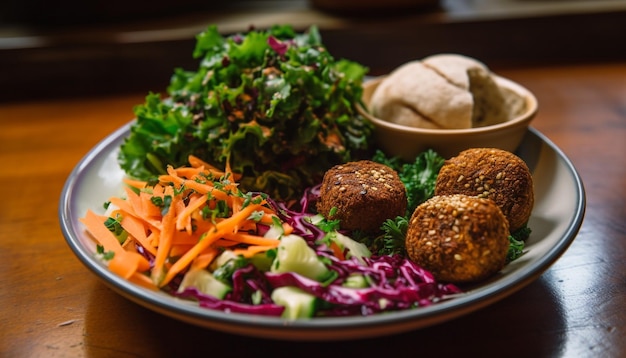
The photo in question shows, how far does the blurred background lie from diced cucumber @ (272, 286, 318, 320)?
9.56ft

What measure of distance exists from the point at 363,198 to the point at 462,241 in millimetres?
393

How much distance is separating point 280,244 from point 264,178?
727 millimetres

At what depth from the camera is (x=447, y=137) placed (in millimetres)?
2467

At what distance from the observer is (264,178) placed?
2.46m

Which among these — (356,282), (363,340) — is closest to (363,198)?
(356,282)

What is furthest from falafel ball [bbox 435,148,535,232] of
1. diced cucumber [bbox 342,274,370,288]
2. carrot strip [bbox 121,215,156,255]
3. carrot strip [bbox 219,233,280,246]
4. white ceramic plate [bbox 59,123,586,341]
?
carrot strip [bbox 121,215,156,255]

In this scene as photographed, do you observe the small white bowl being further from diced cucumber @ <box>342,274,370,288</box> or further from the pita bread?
diced cucumber @ <box>342,274,370,288</box>

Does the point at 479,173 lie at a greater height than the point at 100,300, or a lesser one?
greater

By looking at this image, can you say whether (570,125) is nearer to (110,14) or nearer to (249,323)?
(249,323)

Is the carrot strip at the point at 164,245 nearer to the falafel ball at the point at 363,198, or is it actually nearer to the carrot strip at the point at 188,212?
the carrot strip at the point at 188,212

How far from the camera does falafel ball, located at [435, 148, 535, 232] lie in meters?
1.99

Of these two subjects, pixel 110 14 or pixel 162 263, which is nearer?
pixel 162 263

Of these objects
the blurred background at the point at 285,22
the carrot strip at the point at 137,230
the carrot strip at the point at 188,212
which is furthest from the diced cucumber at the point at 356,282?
the blurred background at the point at 285,22

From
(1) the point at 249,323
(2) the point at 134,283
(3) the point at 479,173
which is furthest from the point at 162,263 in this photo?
(3) the point at 479,173
